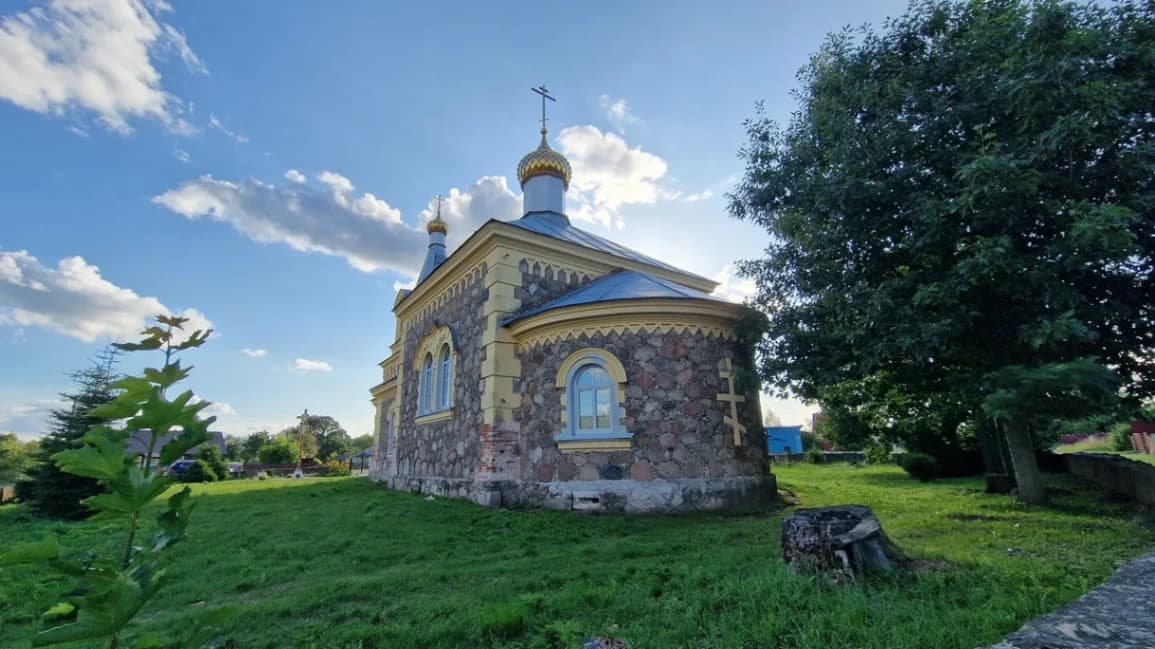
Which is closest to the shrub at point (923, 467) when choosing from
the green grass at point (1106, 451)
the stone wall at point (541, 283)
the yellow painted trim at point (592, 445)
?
the green grass at point (1106, 451)

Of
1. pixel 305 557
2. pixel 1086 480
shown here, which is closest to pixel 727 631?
pixel 305 557

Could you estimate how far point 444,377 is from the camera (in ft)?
43.1

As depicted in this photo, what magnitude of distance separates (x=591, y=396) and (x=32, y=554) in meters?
8.54

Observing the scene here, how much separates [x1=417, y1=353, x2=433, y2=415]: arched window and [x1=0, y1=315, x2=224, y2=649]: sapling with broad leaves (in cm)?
1254

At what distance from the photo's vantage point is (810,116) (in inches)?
339

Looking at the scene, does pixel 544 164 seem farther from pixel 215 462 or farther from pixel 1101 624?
pixel 215 462

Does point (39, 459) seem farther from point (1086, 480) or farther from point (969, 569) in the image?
point (1086, 480)

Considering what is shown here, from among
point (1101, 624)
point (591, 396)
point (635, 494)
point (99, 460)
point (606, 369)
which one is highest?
point (606, 369)

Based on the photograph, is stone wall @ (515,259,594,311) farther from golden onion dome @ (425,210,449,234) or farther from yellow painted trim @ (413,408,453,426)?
golden onion dome @ (425,210,449,234)

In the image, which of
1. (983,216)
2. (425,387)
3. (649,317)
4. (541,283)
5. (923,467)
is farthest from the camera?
(425,387)

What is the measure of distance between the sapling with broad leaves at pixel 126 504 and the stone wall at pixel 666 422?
7.95 m

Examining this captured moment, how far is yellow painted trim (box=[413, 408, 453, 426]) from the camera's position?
12.3m

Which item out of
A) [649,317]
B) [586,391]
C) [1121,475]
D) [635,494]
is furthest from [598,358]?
[1121,475]

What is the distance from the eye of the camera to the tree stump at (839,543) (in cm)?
407
